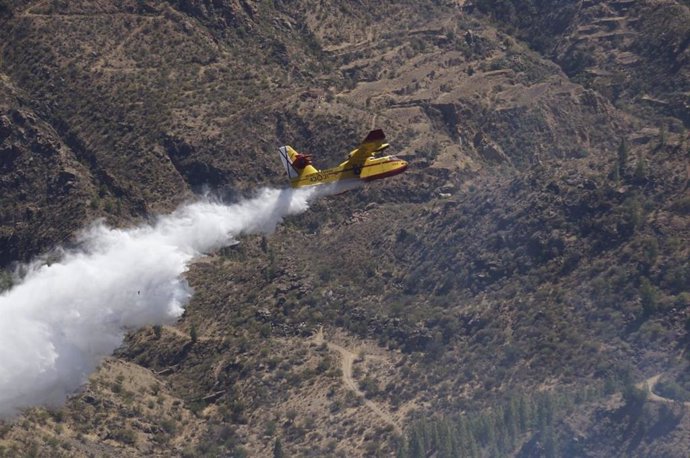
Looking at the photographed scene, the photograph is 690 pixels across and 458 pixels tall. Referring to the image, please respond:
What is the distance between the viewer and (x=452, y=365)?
134 metres

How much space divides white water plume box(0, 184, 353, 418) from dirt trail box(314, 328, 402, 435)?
553 inches

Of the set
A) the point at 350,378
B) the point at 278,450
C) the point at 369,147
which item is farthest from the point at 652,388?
the point at 369,147

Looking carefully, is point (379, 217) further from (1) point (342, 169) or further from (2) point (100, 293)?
(2) point (100, 293)

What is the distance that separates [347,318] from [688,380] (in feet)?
95.5

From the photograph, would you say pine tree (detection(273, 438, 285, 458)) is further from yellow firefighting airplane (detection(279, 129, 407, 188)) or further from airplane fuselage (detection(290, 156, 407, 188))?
airplane fuselage (detection(290, 156, 407, 188))

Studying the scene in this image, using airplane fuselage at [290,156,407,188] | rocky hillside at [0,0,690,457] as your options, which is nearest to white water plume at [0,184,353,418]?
airplane fuselage at [290,156,407,188]

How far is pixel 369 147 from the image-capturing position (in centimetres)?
11838

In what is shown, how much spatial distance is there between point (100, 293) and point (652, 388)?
41877 mm

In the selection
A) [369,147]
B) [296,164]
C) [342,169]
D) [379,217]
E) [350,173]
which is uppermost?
[369,147]

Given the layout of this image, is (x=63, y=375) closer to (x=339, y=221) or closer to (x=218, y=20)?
(x=339, y=221)

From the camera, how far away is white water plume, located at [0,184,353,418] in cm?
11581

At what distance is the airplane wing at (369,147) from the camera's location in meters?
118

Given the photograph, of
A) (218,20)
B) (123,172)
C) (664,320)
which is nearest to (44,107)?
(123,172)

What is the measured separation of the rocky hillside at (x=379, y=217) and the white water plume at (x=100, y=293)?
4.28 m
